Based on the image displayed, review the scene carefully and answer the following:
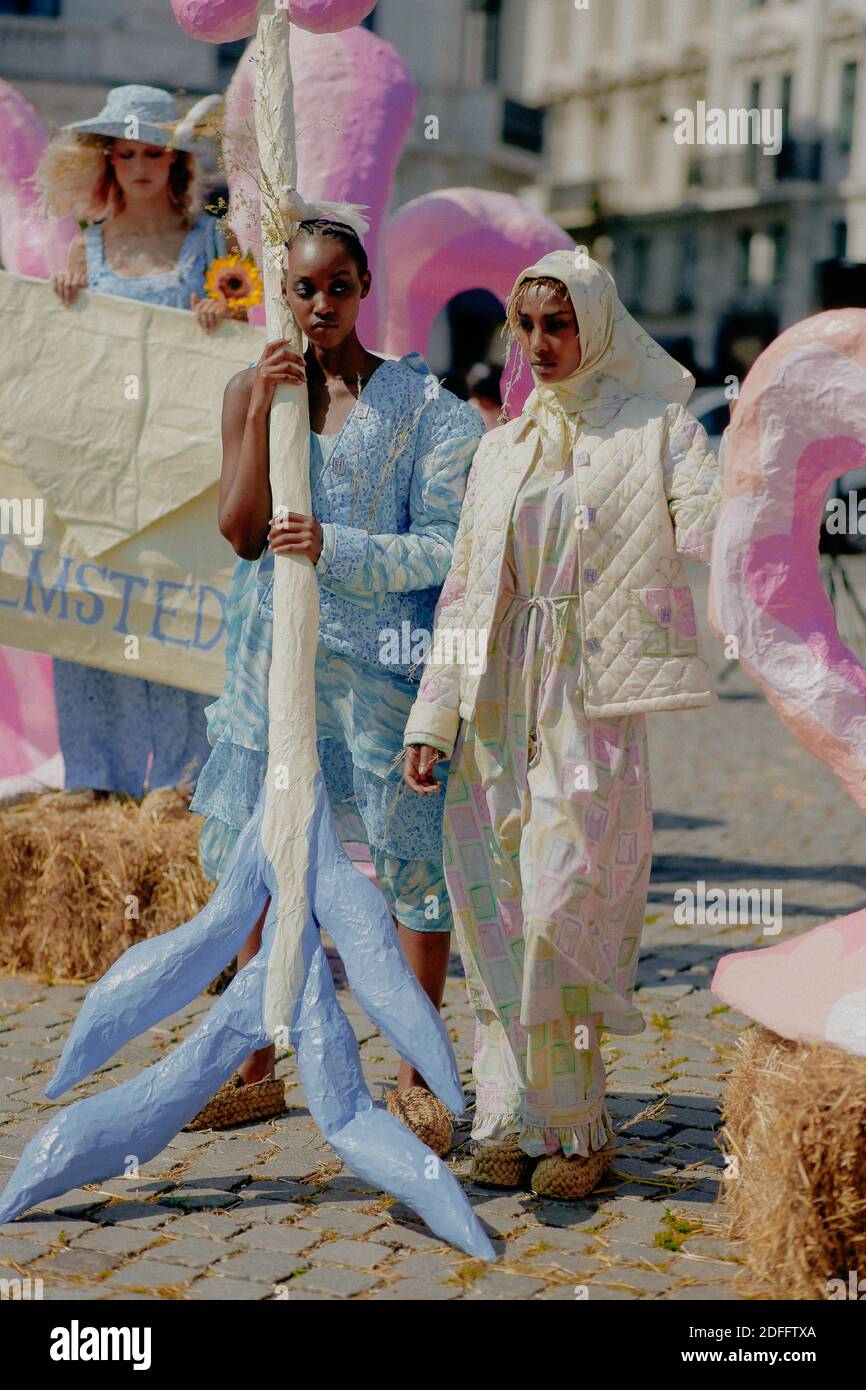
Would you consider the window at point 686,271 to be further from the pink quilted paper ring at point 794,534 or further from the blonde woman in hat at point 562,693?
the pink quilted paper ring at point 794,534

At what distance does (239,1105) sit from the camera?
174 inches

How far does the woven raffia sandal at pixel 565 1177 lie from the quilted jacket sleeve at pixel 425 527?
132 cm

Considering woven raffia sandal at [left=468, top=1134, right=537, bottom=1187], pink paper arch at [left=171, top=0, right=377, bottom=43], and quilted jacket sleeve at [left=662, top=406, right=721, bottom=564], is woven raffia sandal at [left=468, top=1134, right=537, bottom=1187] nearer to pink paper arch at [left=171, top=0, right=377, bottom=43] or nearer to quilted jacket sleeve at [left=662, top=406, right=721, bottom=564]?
quilted jacket sleeve at [left=662, top=406, right=721, bottom=564]

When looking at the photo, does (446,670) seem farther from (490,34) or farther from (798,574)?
(490,34)

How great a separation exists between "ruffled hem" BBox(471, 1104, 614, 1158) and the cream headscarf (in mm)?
1458

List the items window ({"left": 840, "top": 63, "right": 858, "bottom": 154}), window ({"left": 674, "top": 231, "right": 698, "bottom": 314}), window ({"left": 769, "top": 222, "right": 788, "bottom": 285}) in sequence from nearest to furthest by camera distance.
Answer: window ({"left": 840, "top": 63, "right": 858, "bottom": 154}) < window ({"left": 769, "top": 222, "right": 788, "bottom": 285}) < window ({"left": 674, "top": 231, "right": 698, "bottom": 314})

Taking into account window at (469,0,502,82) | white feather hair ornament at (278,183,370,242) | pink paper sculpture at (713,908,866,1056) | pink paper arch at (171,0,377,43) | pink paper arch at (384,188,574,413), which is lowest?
pink paper sculpture at (713,908,866,1056)

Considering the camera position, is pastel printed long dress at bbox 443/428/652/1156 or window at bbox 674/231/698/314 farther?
window at bbox 674/231/698/314

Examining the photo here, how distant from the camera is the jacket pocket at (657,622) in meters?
3.83

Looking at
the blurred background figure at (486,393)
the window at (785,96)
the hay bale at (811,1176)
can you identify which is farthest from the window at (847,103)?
the hay bale at (811,1176)

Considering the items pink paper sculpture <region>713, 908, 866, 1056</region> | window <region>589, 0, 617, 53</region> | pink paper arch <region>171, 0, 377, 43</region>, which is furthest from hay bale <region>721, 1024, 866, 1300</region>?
window <region>589, 0, 617, 53</region>

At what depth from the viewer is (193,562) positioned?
6.00 metres

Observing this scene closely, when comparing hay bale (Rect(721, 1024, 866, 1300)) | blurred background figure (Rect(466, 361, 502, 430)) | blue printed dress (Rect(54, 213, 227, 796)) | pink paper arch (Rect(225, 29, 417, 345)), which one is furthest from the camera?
blurred background figure (Rect(466, 361, 502, 430))

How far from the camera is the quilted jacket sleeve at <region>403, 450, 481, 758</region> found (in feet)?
13.0
